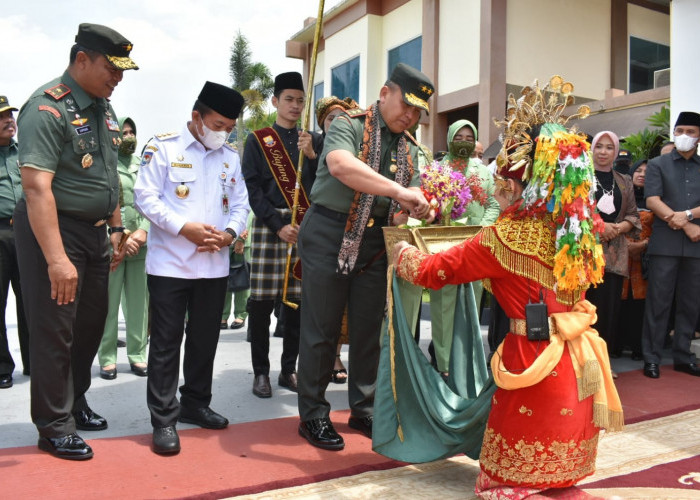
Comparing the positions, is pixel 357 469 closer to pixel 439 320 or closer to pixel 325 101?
pixel 439 320

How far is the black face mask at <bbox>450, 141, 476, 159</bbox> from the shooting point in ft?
17.8

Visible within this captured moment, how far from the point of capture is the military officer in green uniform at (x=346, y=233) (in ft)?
11.5

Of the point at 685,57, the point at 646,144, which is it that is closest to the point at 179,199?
the point at 685,57

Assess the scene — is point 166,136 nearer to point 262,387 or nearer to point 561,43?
point 262,387

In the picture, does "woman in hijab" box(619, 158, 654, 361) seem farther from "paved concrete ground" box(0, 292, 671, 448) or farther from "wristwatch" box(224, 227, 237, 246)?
"wristwatch" box(224, 227, 237, 246)

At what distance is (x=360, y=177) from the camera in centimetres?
323

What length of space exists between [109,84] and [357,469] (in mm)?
2309

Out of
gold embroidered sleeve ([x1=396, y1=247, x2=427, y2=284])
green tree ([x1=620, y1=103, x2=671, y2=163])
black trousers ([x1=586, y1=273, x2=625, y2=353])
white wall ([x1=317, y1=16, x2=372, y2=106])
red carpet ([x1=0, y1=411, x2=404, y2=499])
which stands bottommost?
red carpet ([x1=0, y1=411, x2=404, y2=499])

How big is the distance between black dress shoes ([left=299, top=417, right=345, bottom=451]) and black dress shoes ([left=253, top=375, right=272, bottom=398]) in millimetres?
919

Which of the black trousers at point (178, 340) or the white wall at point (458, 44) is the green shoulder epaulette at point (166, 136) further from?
the white wall at point (458, 44)

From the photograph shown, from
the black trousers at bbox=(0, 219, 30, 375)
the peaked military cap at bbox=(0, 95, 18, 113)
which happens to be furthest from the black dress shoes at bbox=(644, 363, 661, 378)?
the peaked military cap at bbox=(0, 95, 18, 113)

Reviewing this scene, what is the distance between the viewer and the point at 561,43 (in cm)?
1539

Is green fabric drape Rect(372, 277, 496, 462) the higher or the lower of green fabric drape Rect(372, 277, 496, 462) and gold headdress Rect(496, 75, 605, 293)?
the lower

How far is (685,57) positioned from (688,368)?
3.43m
